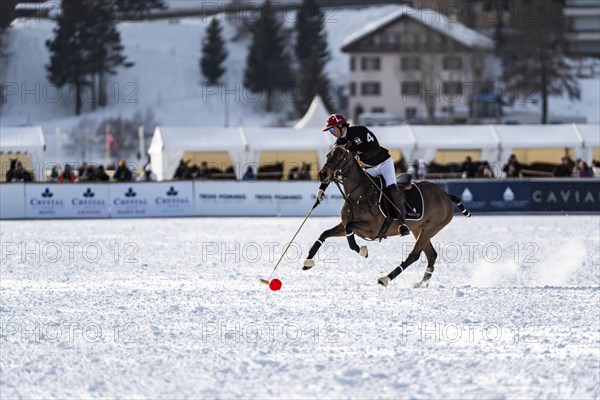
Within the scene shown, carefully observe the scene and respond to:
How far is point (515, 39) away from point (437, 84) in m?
9.39

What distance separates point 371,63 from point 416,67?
4.93 meters

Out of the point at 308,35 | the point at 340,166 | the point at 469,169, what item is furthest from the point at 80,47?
the point at 340,166

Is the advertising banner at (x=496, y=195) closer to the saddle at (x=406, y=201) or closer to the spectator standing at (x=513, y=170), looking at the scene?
the spectator standing at (x=513, y=170)

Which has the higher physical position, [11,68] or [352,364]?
[11,68]

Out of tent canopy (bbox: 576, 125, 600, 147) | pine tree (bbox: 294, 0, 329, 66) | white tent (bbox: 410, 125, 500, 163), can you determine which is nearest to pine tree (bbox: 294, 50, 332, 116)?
pine tree (bbox: 294, 0, 329, 66)

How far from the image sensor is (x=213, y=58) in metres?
91.6

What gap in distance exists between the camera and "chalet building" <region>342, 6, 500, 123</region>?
86375 millimetres

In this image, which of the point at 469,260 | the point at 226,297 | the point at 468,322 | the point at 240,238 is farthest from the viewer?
the point at 240,238

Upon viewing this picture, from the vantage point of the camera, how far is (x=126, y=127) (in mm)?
78125

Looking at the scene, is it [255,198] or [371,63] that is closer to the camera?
[255,198]

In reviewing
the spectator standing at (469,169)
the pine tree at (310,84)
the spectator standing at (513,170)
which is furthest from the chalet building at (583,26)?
the spectator standing at (469,169)

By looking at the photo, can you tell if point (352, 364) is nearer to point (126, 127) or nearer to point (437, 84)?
point (126, 127)

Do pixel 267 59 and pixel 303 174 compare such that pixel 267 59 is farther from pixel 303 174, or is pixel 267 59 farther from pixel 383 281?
pixel 383 281

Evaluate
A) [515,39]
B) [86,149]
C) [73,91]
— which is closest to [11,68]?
[73,91]
